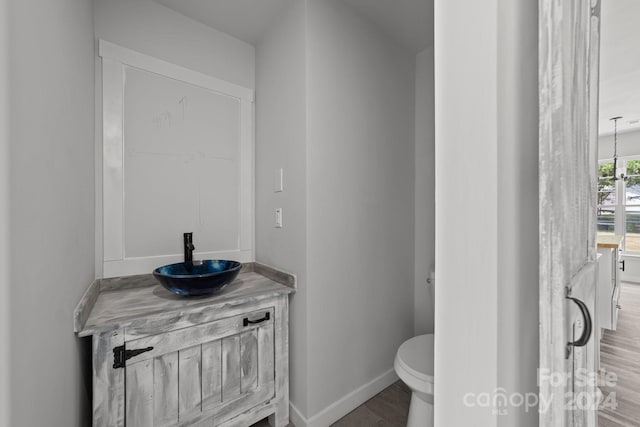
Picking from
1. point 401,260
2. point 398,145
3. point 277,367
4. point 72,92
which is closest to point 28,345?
point 72,92

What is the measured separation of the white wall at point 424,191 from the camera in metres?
2.12

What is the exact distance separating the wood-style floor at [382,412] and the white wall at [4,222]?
138 cm

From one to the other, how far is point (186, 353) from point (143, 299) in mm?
362

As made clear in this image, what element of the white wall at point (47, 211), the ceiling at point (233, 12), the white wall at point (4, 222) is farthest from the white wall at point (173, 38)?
the white wall at point (4, 222)

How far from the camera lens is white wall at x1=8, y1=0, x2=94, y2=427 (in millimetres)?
596

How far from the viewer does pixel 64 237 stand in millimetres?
910

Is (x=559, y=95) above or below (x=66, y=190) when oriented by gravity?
above

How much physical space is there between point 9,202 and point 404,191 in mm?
2025

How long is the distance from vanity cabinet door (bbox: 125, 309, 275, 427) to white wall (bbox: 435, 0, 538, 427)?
1060mm

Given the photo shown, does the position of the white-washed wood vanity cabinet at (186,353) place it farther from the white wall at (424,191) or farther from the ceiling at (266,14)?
the ceiling at (266,14)

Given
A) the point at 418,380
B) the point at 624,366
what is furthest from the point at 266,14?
the point at 624,366

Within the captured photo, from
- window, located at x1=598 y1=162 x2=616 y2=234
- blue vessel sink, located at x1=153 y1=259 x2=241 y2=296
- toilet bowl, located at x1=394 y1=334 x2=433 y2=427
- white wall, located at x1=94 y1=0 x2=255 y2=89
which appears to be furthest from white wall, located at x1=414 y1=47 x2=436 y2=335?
window, located at x1=598 y1=162 x2=616 y2=234

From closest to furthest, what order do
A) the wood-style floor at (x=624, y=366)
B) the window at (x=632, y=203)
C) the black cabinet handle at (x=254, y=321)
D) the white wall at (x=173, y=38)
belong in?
1. the black cabinet handle at (x=254, y=321)
2. the white wall at (x=173, y=38)
3. the wood-style floor at (x=624, y=366)
4. the window at (x=632, y=203)

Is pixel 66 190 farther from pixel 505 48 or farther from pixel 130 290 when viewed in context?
pixel 505 48
